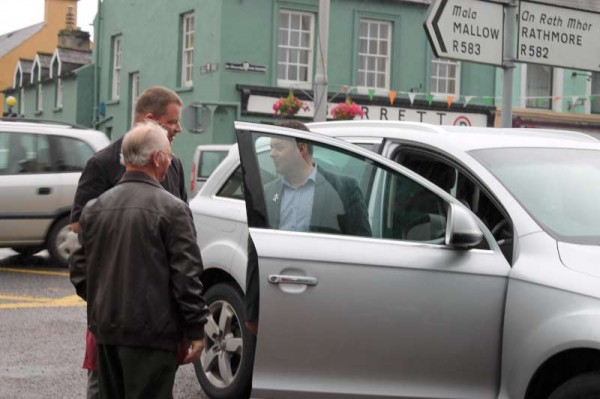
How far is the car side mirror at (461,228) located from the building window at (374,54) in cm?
2249

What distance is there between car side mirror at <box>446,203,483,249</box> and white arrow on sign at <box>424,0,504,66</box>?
314 centimetres

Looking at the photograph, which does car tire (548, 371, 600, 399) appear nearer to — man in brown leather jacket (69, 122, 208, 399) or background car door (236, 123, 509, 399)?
background car door (236, 123, 509, 399)

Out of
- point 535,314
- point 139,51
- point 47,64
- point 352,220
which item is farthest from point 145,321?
point 47,64

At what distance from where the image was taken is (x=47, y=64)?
38094 mm

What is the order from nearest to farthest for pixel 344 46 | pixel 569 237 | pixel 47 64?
pixel 569 237, pixel 344 46, pixel 47 64

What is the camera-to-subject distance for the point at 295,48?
2572 cm

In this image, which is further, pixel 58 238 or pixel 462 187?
pixel 58 238

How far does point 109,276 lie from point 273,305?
37.4 inches

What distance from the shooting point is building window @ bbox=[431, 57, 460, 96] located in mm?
27594

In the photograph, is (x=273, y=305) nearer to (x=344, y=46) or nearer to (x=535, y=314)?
(x=535, y=314)

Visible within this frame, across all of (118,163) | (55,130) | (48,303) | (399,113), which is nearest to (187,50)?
(399,113)

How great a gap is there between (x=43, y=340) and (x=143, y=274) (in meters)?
4.64

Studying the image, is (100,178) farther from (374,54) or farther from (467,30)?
(374,54)

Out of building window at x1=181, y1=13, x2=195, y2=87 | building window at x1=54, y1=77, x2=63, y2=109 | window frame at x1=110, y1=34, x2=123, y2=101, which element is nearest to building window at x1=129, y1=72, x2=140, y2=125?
window frame at x1=110, y1=34, x2=123, y2=101
